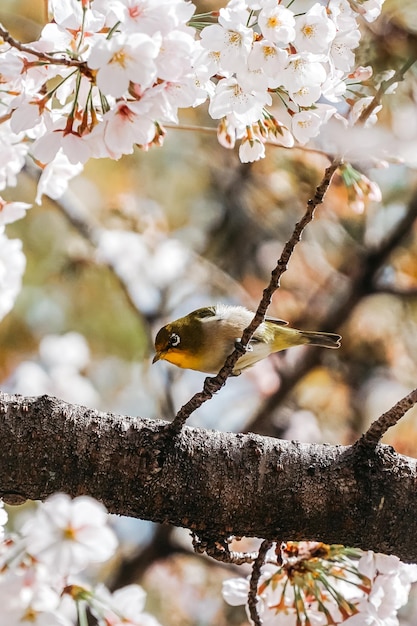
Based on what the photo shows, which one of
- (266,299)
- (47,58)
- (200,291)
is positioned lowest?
(200,291)

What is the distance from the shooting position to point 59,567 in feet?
4.05

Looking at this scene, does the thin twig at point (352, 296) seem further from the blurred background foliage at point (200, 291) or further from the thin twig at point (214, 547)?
the thin twig at point (214, 547)

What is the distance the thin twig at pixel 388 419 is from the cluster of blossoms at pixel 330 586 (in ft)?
0.90

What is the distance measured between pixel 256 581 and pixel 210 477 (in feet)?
0.84

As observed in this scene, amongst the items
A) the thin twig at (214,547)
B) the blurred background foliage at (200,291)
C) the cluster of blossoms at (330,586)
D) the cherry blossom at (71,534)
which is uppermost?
the cherry blossom at (71,534)

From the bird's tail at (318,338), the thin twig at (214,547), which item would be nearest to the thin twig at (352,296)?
the bird's tail at (318,338)

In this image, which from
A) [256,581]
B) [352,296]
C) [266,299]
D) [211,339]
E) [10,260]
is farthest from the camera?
[352,296]

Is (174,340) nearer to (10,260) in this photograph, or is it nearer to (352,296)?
(10,260)

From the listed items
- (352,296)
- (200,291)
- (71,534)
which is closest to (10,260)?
(71,534)

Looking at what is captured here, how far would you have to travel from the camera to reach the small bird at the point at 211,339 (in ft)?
7.34

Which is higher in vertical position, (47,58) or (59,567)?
(47,58)

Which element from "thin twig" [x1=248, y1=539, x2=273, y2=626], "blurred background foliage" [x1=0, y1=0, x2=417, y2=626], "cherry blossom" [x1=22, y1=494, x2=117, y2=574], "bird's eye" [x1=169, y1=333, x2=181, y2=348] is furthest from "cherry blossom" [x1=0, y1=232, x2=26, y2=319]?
"blurred background foliage" [x1=0, y1=0, x2=417, y2=626]

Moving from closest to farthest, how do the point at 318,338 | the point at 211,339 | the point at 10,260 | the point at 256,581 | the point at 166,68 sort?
1. the point at 166,68
2. the point at 256,581
3. the point at 10,260
4. the point at 211,339
5. the point at 318,338

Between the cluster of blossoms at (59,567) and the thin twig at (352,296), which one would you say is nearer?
the cluster of blossoms at (59,567)
